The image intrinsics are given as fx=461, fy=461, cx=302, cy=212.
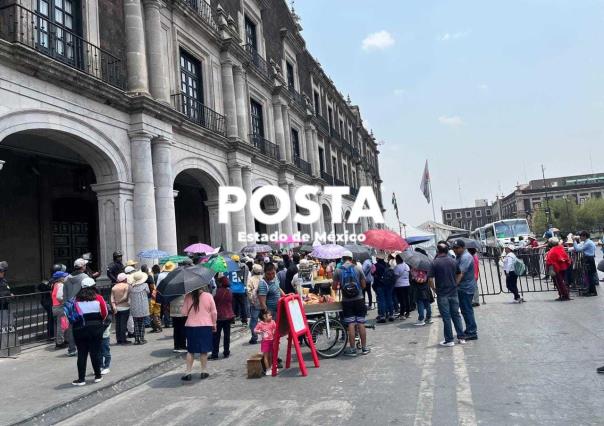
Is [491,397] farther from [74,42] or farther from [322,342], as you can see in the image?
[74,42]

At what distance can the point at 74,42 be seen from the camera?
456 inches

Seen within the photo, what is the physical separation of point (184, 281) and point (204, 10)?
14.6 metres

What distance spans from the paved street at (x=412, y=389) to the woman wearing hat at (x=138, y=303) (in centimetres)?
217

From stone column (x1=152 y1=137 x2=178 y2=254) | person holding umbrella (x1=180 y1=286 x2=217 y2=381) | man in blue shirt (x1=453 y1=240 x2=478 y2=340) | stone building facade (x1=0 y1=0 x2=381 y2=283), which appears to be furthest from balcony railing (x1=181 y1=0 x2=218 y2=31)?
man in blue shirt (x1=453 y1=240 x2=478 y2=340)

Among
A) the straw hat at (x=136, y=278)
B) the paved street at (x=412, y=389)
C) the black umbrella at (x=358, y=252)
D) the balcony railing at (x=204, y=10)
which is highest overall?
the balcony railing at (x=204, y=10)

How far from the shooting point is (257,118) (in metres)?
23.1

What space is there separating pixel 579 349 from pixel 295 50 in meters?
27.0

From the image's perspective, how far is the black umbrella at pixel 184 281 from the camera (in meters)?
6.46

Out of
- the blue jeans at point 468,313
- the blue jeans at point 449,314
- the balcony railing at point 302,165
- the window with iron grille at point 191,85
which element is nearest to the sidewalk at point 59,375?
the blue jeans at point 449,314

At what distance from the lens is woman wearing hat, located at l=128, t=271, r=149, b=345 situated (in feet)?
30.8

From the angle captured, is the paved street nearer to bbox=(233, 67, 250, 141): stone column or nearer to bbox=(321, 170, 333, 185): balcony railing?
bbox=(233, 67, 250, 141): stone column

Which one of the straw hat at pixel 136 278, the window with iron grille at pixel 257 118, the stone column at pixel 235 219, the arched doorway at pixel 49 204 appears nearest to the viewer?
the straw hat at pixel 136 278

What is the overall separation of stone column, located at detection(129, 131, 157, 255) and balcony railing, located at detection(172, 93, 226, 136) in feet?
9.57

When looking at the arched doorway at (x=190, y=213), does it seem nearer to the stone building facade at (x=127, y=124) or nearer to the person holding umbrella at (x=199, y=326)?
the stone building facade at (x=127, y=124)
